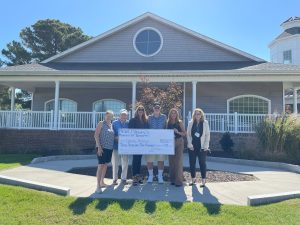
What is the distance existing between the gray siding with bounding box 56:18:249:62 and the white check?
440 inches

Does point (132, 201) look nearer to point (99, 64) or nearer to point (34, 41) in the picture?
point (99, 64)

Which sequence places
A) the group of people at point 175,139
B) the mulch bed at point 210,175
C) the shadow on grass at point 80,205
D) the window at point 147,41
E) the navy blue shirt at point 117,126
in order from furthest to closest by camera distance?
1. the window at point 147,41
2. the mulch bed at point 210,175
3. the navy blue shirt at point 117,126
4. the group of people at point 175,139
5. the shadow on grass at point 80,205

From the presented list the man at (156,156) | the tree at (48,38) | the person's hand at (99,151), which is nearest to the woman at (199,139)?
the man at (156,156)

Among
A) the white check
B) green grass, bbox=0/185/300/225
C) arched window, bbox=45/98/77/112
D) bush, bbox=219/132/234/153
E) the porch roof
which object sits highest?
the porch roof

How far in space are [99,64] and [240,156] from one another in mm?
9493

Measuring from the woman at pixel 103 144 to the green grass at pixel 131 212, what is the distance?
102 cm

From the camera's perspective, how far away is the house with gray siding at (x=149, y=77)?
15.1 m

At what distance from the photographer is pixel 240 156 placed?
12406mm

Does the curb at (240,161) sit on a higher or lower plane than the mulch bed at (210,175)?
higher

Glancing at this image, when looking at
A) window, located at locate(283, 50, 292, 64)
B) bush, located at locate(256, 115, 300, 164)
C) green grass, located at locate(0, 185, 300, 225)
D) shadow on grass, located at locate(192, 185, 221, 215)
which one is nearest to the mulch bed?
shadow on grass, located at locate(192, 185, 221, 215)

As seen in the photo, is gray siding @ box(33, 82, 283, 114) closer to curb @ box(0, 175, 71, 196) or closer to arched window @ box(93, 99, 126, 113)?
arched window @ box(93, 99, 126, 113)

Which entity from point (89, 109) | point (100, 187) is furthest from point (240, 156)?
point (89, 109)

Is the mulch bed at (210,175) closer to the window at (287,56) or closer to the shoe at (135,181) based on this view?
the shoe at (135,181)

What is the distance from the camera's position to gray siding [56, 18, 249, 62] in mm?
18125
